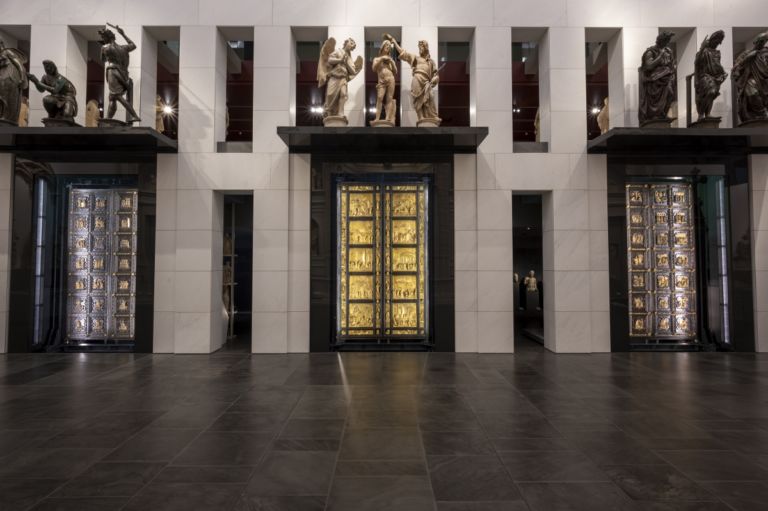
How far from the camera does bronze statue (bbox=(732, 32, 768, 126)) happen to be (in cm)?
986

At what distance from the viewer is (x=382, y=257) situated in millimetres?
10586

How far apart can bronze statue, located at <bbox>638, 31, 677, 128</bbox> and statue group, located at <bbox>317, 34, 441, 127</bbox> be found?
15.1 ft

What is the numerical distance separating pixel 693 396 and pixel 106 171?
39.8 ft

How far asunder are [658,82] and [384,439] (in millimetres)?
9666

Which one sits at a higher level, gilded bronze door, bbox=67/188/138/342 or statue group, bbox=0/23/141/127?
statue group, bbox=0/23/141/127

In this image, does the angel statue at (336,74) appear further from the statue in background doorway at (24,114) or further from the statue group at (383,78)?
the statue in background doorway at (24,114)

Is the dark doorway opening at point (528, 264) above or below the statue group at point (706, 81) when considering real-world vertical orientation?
below

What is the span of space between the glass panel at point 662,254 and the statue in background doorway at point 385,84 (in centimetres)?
589

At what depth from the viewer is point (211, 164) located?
10305mm

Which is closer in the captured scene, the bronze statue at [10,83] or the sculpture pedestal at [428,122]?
the bronze statue at [10,83]

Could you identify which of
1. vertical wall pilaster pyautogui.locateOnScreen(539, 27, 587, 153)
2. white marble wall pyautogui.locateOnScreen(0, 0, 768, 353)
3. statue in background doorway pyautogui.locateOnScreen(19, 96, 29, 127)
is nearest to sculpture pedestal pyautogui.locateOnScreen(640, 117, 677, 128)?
white marble wall pyautogui.locateOnScreen(0, 0, 768, 353)

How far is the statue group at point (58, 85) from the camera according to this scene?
9.66 metres

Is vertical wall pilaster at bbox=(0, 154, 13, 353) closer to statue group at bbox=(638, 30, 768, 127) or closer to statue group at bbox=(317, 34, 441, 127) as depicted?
statue group at bbox=(317, 34, 441, 127)

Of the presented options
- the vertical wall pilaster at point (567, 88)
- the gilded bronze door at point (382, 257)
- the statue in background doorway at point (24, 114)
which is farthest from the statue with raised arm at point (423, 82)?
the statue in background doorway at point (24, 114)
